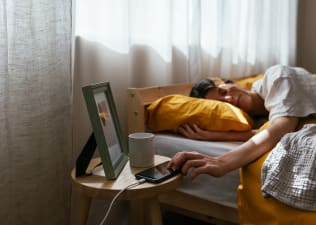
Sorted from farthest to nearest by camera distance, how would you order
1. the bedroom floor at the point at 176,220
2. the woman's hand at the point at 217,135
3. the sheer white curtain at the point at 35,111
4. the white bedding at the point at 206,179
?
the bedroom floor at the point at 176,220, the woman's hand at the point at 217,135, the white bedding at the point at 206,179, the sheer white curtain at the point at 35,111

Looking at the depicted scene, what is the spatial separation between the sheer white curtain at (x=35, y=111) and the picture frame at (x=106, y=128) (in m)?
0.16

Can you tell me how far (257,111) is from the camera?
1.64 m

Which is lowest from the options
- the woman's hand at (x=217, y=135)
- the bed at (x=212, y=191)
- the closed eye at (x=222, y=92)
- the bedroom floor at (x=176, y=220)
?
the bedroom floor at (x=176, y=220)

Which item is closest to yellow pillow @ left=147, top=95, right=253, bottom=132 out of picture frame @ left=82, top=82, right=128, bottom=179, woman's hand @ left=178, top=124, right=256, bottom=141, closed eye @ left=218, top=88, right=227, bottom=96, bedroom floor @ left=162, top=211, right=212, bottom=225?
woman's hand @ left=178, top=124, right=256, bottom=141

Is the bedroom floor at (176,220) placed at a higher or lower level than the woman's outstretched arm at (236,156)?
lower

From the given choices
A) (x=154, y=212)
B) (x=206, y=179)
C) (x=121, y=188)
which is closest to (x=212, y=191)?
(x=206, y=179)

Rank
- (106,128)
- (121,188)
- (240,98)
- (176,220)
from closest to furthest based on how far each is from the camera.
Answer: (121,188) → (106,128) → (240,98) → (176,220)

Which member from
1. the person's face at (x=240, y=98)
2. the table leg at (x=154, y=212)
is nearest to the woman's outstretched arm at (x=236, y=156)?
the table leg at (x=154, y=212)

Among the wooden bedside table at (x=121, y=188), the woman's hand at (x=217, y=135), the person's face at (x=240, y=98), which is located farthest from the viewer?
the person's face at (x=240, y=98)

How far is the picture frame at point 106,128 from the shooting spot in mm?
1011

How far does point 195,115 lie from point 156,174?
0.45m

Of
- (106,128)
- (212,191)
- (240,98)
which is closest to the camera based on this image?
(106,128)

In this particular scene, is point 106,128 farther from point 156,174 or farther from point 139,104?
point 139,104

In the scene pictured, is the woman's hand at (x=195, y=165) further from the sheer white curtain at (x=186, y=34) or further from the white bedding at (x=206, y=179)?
the sheer white curtain at (x=186, y=34)
